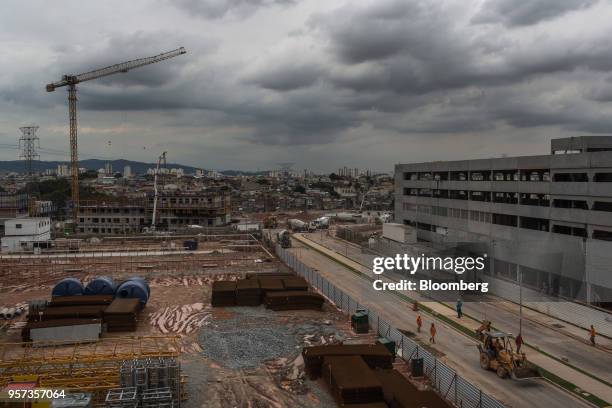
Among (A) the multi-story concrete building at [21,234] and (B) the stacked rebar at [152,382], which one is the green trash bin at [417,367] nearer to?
(B) the stacked rebar at [152,382]

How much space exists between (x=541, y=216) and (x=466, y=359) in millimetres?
15973

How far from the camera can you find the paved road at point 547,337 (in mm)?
19812

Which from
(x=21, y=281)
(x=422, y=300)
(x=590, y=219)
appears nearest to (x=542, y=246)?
(x=590, y=219)

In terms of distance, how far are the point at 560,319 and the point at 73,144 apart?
293 ft

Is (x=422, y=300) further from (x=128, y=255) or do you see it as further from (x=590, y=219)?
(x=128, y=255)

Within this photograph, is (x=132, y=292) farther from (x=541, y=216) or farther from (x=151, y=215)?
(x=151, y=215)

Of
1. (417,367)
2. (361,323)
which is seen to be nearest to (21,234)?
(361,323)

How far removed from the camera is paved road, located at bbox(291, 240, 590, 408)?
16.3m

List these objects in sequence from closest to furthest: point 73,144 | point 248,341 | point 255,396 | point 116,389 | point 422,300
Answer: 1. point 116,389
2. point 255,396
3. point 248,341
4. point 422,300
5. point 73,144

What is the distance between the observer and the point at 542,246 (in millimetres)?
31812

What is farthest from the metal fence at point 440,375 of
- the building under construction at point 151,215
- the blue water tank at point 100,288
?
the building under construction at point 151,215

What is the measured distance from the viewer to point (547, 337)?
76.8 ft

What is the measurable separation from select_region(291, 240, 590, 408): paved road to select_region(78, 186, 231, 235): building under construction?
4931 cm

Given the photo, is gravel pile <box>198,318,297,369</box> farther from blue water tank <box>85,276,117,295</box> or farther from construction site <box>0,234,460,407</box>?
blue water tank <box>85,276,117,295</box>
